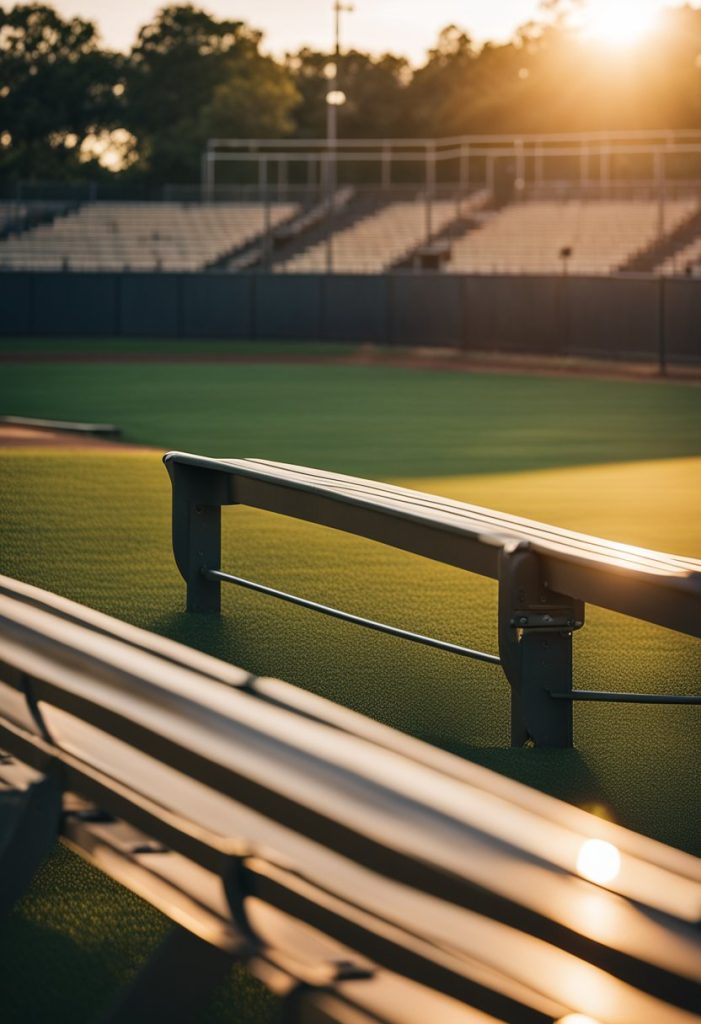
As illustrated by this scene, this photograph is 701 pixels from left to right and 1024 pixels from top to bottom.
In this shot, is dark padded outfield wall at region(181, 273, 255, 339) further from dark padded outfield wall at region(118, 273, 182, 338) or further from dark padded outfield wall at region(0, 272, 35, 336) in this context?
dark padded outfield wall at region(0, 272, 35, 336)

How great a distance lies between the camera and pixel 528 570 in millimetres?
4688

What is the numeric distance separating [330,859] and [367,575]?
21.1ft

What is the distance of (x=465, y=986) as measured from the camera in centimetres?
181

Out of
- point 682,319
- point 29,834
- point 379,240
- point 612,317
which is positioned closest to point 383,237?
point 379,240

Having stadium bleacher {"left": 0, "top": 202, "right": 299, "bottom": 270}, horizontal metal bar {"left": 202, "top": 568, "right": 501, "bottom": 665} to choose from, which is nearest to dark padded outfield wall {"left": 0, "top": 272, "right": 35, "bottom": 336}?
stadium bleacher {"left": 0, "top": 202, "right": 299, "bottom": 270}

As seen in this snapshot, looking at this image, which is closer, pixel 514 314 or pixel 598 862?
pixel 598 862

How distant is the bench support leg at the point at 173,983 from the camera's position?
7.16 feet

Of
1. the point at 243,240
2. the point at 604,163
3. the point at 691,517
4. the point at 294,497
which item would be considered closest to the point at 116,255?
the point at 243,240

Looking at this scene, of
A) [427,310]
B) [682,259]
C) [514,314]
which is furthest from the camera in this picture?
[682,259]

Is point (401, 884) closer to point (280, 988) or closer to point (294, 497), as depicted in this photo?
point (280, 988)

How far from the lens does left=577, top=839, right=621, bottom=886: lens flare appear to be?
1661 mm

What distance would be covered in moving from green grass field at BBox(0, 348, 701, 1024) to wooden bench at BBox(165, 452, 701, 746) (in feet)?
0.69

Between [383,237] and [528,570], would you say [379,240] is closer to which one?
[383,237]

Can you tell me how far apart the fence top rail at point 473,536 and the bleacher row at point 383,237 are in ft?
116
